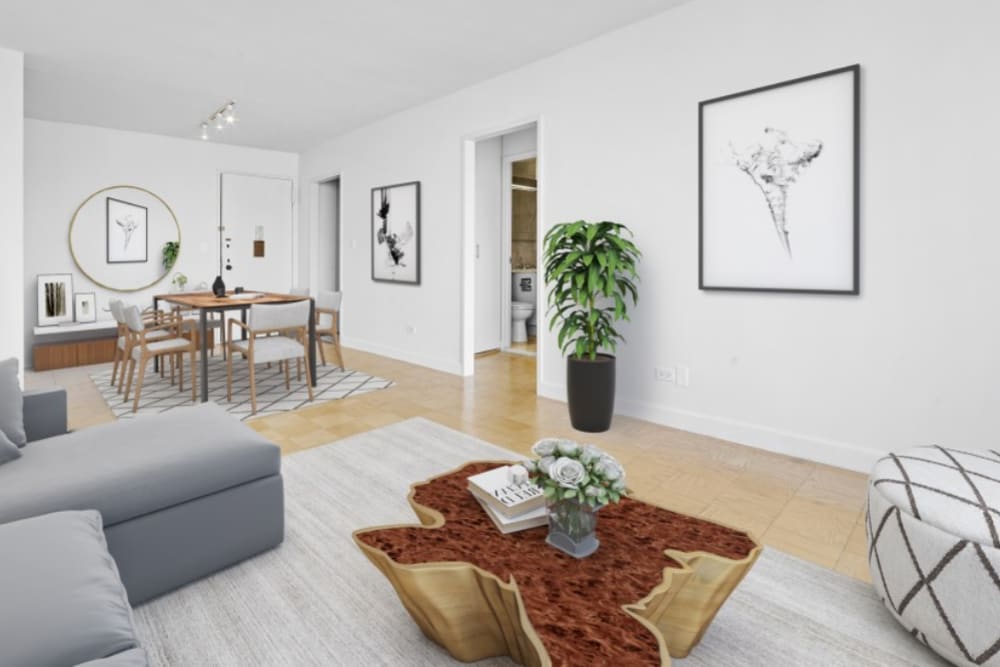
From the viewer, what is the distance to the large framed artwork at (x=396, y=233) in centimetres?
585

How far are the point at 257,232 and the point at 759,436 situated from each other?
691cm

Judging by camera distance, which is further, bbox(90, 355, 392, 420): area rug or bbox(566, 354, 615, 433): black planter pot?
bbox(90, 355, 392, 420): area rug

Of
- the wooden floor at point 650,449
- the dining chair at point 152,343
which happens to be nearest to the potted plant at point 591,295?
the wooden floor at point 650,449

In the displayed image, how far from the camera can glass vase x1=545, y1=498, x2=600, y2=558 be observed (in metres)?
1.47

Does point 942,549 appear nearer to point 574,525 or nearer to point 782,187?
point 574,525

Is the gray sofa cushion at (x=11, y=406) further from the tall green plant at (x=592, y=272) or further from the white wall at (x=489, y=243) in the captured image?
the white wall at (x=489, y=243)

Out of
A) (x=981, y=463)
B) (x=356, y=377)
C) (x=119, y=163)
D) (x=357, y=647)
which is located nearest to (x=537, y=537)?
(x=357, y=647)

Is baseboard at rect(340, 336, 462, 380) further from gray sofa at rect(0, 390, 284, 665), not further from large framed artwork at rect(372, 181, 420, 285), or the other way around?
gray sofa at rect(0, 390, 284, 665)

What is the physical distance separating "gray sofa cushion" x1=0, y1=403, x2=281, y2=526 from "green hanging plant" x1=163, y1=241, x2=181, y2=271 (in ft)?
17.9

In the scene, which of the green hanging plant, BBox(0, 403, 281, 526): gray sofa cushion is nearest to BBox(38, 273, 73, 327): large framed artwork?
the green hanging plant

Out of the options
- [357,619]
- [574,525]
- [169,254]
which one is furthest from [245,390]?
[574,525]

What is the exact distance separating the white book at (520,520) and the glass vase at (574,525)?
5.0 inches

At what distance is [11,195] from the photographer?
13.6 ft

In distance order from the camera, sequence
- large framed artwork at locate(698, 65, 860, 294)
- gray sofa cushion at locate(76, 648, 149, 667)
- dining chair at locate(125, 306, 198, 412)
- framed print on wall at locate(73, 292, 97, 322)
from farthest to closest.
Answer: framed print on wall at locate(73, 292, 97, 322), dining chair at locate(125, 306, 198, 412), large framed artwork at locate(698, 65, 860, 294), gray sofa cushion at locate(76, 648, 149, 667)
